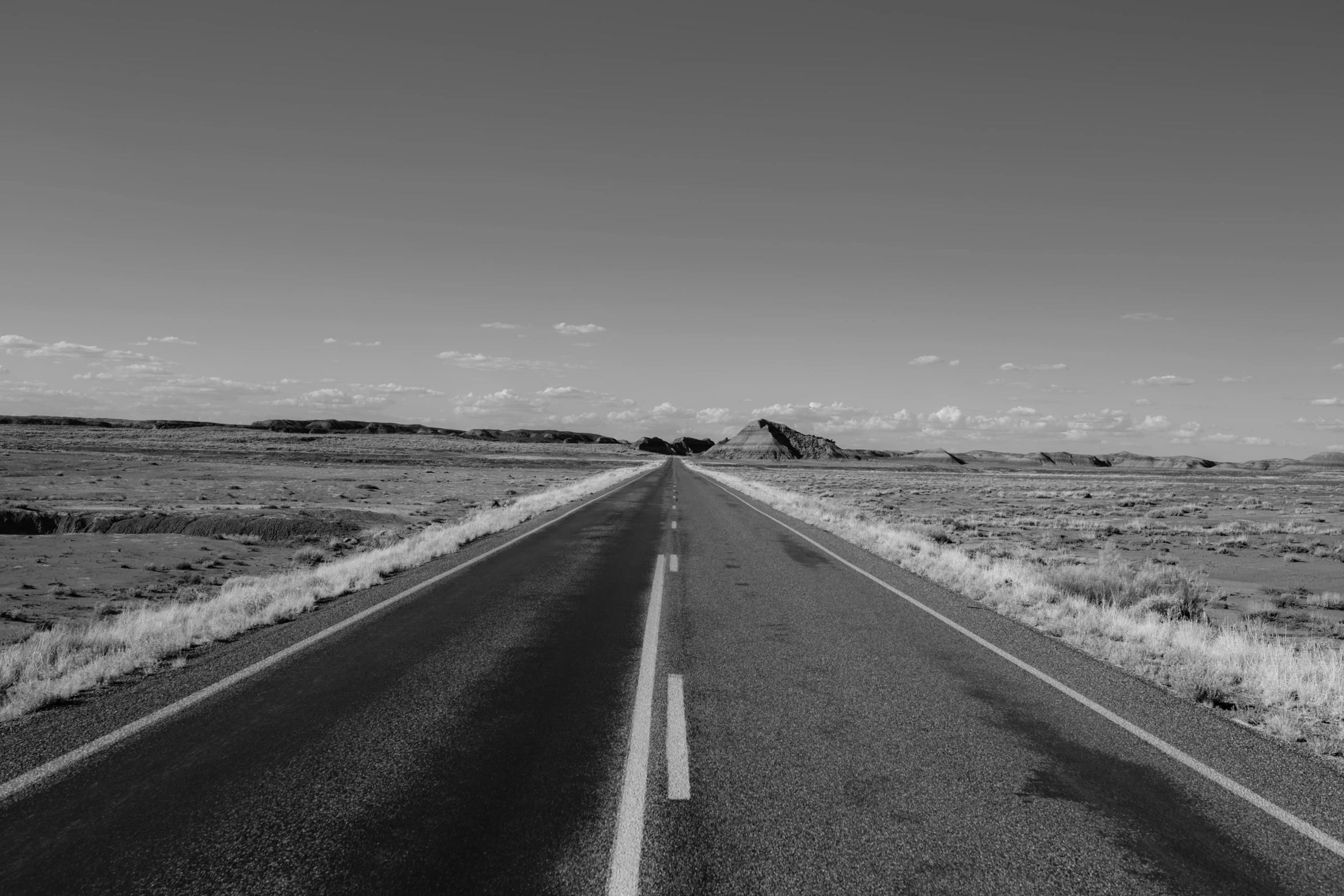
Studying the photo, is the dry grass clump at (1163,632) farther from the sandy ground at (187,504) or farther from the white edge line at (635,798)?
the sandy ground at (187,504)

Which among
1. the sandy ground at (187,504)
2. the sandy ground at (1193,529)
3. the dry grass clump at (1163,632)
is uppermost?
the dry grass clump at (1163,632)

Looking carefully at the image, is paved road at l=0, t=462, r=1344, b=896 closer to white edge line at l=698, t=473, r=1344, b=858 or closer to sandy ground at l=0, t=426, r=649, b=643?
white edge line at l=698, t=473, r=1344, b=858

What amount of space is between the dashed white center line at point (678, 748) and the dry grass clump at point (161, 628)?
201 inches

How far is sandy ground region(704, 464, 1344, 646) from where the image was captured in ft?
43.7

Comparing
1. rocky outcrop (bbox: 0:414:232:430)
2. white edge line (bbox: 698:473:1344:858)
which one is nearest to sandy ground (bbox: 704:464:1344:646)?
white edge line (bbox: 698:473:1344:858)

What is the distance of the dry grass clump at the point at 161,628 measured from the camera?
634cm

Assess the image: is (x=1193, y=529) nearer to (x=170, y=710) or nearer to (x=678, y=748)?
(x=678, y=748)

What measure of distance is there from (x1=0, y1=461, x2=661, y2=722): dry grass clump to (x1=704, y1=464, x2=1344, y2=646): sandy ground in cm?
1442

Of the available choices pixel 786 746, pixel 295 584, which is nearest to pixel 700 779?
pixel 786 746

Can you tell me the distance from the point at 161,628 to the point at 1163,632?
40.0 feet

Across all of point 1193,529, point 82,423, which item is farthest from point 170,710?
point 82,423

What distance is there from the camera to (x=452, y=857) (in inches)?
142

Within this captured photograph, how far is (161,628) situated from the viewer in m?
8.18

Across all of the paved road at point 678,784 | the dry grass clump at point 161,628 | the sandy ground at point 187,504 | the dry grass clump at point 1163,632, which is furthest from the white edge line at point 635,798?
the sandy ground at point 187,504
